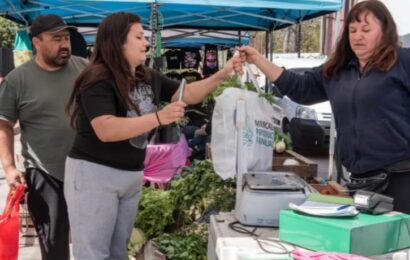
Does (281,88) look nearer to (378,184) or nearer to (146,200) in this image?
(378,184)

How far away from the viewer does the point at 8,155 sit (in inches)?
126

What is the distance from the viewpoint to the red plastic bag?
3021 millimetres

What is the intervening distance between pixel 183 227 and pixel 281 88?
1.63 metres

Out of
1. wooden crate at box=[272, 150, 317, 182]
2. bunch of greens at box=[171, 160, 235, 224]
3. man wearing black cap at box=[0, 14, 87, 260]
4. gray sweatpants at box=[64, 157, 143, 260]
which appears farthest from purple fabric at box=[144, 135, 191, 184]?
gray sweatpants at box=[64, 157, 143, 260]

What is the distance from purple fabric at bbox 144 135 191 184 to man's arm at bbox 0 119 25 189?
2287 millimetres

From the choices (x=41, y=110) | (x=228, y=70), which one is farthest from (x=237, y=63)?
(x=41, y=110)

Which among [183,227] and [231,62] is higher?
[231,62]

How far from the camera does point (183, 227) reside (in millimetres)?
4000

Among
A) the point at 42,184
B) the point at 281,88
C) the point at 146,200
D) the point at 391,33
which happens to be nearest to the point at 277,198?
the point at 281,88

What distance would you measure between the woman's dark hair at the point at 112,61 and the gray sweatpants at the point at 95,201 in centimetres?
35

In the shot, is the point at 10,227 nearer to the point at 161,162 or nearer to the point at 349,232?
the point at 349,232

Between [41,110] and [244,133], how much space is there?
1205mm

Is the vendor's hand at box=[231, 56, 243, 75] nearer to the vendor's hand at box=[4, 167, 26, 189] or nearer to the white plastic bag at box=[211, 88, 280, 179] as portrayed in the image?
the white plastic bag at box=[211, 88, 280, 179]

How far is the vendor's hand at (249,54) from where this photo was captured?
2.90 meters
